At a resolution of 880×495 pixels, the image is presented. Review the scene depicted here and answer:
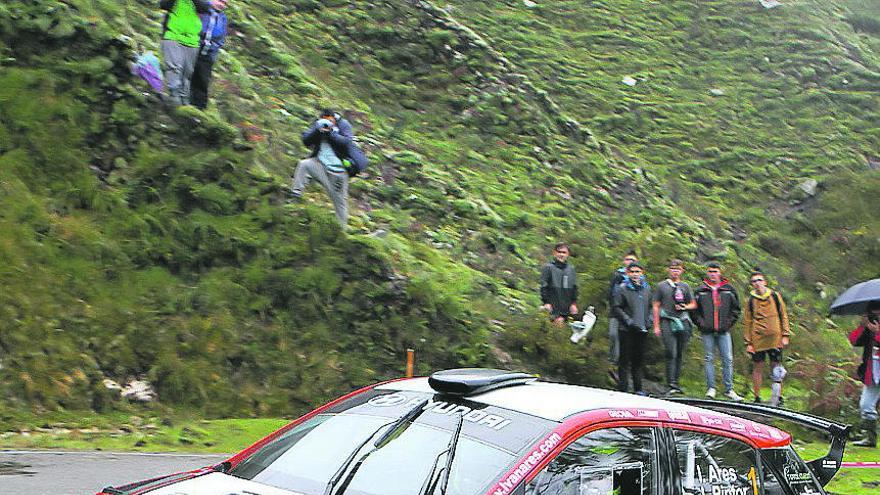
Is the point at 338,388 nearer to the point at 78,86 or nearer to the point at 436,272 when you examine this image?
the point at 436,272

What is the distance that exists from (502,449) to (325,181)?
10.2 metres

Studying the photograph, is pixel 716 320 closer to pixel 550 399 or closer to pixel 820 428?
pixel 820 428

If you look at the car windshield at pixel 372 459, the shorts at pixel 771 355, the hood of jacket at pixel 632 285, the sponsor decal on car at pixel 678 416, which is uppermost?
the sponsor decal on car at pixel 678 416

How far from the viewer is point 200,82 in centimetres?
1438

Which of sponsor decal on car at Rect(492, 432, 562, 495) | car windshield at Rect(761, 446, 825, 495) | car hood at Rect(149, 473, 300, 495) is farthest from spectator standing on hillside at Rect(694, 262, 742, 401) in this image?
car hood at Rect(149, 473, 300, 495)

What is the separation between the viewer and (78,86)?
13.1 metres

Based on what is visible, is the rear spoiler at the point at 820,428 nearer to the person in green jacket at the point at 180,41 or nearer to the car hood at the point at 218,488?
the car hood at the point at 218,488

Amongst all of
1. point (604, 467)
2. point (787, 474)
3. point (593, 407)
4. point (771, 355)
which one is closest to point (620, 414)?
point (593, 407)

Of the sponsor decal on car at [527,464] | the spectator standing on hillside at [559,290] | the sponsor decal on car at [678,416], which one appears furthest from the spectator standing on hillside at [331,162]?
the sponsor decal on car at [527,464]

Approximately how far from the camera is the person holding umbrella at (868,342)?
39.6 ft

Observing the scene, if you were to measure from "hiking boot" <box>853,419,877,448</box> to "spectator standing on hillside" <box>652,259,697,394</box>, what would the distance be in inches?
95.6

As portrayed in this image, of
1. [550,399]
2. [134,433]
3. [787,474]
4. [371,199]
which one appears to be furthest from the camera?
[371,199]

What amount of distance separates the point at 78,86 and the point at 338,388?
5484 millimetres

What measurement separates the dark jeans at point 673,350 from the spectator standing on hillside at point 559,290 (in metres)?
1.39
